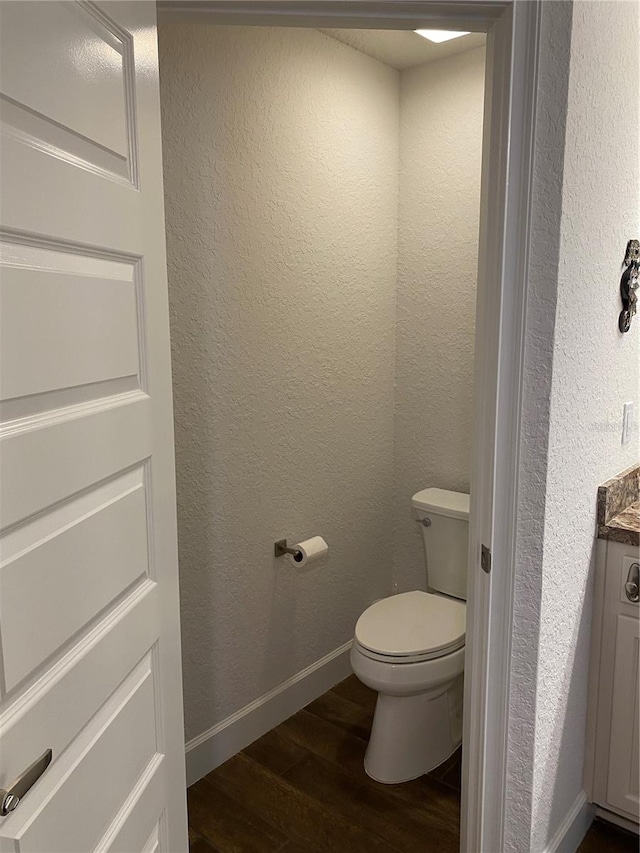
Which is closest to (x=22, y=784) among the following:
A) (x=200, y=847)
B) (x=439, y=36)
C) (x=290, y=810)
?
(x=200, y=847)

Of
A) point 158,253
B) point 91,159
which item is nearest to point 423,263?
point 158,253

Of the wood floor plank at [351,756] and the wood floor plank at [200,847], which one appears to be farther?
the wood floor plank at [351,756]

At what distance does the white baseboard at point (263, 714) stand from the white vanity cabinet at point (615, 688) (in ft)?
3.44

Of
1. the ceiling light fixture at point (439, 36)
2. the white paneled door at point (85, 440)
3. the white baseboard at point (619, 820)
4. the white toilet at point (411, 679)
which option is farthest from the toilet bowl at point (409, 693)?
the ceiling light fixture at point (439, 36)

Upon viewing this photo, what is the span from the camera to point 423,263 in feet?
8.68

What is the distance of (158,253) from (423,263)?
1649 millimetres

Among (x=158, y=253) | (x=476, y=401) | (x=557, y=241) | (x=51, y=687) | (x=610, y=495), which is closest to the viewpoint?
(x=51, y=687)

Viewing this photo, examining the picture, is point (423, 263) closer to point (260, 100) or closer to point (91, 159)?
point (260, 100)

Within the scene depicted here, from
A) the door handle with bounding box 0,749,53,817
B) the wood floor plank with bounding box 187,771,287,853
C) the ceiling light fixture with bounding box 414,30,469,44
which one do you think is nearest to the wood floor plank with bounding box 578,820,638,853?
the wood floor plank with bounding box 187,771,287,853

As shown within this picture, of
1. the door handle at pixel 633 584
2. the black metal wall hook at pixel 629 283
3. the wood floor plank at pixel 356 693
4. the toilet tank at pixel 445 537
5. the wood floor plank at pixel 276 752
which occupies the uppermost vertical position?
the black metal wall hook at pixel 629 283

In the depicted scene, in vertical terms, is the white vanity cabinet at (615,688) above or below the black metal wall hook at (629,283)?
below

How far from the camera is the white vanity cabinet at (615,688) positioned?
1.71 m

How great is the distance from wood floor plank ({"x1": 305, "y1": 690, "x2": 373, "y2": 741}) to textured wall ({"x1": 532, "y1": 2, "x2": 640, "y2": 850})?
796 millimetres

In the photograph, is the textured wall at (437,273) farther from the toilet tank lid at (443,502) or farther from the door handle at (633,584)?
the door handle at (633,584)
